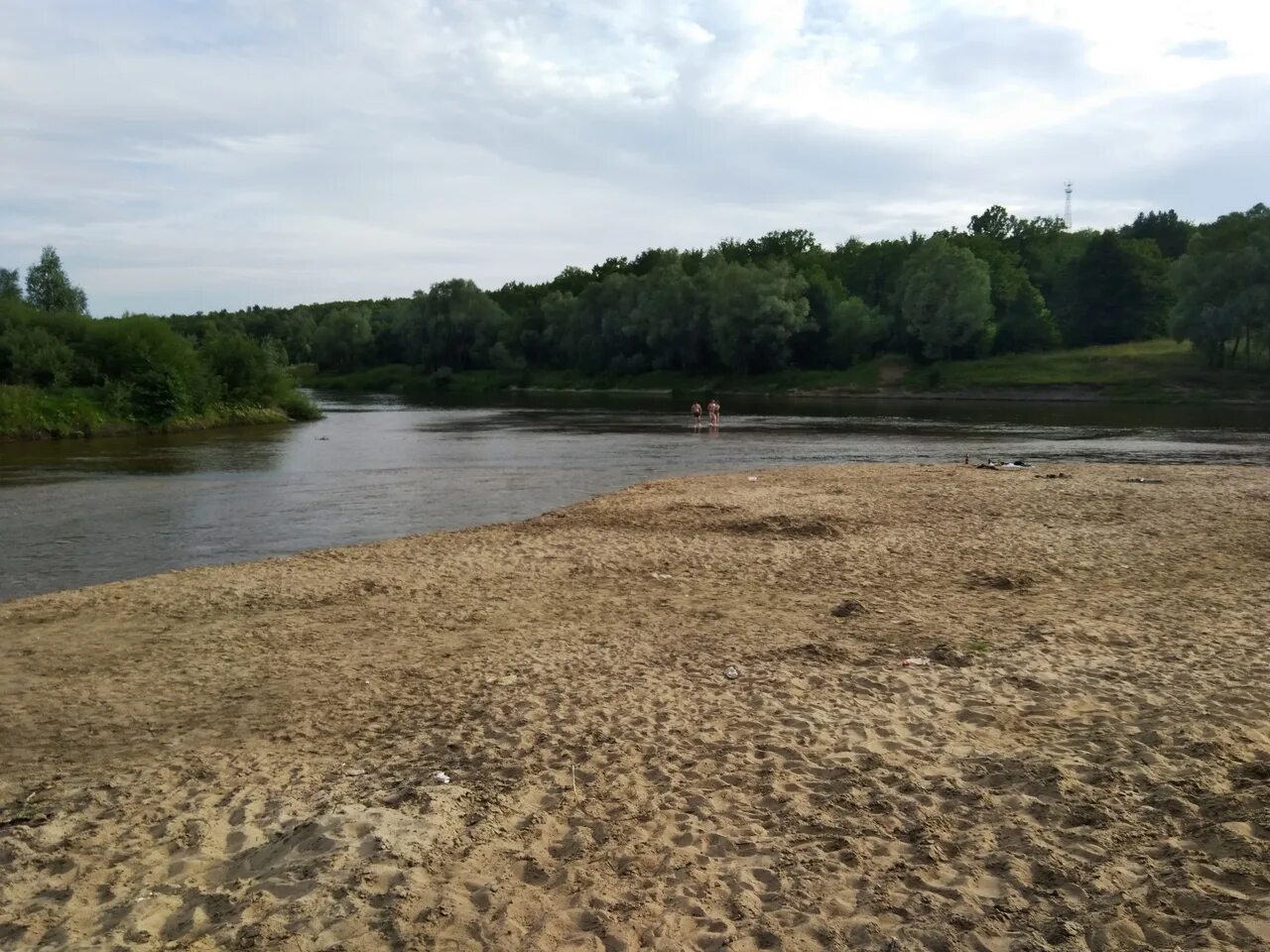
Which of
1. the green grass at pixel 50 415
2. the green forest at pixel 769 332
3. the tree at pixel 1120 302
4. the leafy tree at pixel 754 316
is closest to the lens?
the green grass at pixel 50 415

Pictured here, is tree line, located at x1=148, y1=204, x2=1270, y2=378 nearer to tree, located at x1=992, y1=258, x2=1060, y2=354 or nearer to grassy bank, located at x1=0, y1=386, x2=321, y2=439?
tree, located at x1=992, y1=258, x2=1060, y2=354

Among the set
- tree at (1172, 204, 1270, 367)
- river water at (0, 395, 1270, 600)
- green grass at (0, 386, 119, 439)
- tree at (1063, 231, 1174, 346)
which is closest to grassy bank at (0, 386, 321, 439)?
green grass at (0, 386, 119, 439)

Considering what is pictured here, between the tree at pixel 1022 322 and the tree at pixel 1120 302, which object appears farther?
the tree at pixel 1120 302

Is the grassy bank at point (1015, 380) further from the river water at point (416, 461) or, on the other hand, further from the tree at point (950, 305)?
the river water at point (416, 461)

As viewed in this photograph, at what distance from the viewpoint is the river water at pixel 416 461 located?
2361cm

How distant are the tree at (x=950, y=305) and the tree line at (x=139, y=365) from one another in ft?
204

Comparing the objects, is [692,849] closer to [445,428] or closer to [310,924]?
[310,924]

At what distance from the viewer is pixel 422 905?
6.29 metres

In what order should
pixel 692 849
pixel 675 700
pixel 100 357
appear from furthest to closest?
pixel 100 357, pixel 675 700, pixel 692 849

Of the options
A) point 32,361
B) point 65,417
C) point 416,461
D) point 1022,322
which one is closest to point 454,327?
point 1022,322

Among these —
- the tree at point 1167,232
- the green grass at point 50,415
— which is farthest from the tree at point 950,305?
the green grass at point 50,415

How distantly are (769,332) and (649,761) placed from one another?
340ft

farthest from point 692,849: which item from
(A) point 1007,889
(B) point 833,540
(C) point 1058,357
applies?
(C) point 1058,357

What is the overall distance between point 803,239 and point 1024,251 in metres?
40.3
